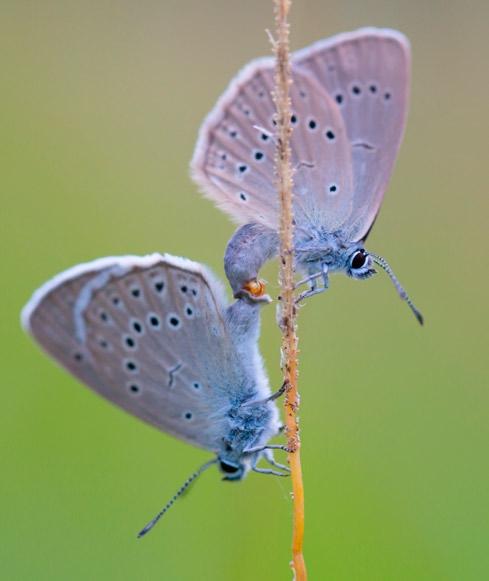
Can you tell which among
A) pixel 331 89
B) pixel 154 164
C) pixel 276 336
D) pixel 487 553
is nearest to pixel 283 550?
pixel 487 553

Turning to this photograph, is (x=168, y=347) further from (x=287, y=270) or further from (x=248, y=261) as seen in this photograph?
(x=287, y=270)

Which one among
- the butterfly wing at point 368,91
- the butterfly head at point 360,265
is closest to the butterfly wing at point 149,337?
the butterfly head at point 360,265

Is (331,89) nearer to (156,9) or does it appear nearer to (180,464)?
(180,464)

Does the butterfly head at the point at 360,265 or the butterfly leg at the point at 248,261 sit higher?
the butterfly leg at the point at 248,261

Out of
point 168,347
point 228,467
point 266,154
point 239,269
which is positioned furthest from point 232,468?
point 266,154

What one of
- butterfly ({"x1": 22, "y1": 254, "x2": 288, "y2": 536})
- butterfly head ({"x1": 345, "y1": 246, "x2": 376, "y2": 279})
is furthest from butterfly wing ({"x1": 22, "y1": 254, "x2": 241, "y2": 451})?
butterfly head ({"x1": 345, "y1": 246, "x2": 376, "y2": 279})

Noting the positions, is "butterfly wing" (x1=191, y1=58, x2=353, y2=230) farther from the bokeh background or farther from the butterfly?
the bokeh background

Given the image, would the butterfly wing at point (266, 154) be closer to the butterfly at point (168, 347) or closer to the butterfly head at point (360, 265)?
the butterfly head at point (360, 265)
